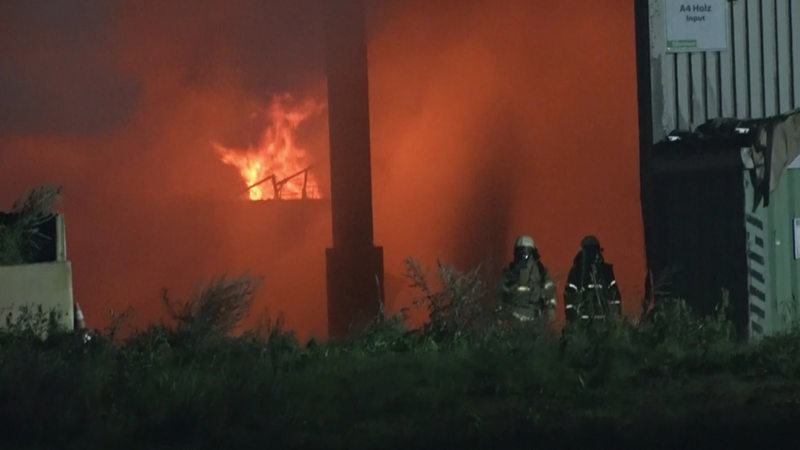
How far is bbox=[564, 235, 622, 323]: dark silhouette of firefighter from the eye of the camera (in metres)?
12.8

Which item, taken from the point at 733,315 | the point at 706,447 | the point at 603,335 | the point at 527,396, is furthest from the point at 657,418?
the point at 733,315

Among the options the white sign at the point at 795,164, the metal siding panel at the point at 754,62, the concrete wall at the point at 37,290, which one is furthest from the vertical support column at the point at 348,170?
the white sign at the point at 795,164

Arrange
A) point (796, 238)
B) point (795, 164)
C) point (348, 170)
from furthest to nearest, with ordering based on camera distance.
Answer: point (348, 170), point (795, 164), point (796, 238)

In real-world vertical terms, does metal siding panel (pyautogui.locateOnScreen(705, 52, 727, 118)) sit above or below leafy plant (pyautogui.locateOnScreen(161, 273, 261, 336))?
above

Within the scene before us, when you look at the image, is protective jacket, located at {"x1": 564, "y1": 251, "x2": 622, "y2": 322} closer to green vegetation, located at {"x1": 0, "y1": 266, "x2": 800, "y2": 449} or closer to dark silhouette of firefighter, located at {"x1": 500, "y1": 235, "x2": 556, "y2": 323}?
dark silhouette of firefighter, located at {"x1": 500, "y1": 235, "x2": 556, "y2": 323}

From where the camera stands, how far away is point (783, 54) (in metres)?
16.8

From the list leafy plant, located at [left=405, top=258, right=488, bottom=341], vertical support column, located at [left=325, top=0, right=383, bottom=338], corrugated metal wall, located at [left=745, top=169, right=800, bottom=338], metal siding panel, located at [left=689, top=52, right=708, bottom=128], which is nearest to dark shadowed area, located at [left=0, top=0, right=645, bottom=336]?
vertical support column, located at [left=325, top=0, right=383, bottom=338]

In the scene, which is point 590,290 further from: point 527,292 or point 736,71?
point 736,71

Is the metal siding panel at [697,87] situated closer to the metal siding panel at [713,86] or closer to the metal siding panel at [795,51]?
the metal siding panel at [713,86]

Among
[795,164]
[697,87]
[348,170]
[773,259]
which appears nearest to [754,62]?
[697,87]

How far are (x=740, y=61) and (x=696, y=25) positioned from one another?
822 millimetres

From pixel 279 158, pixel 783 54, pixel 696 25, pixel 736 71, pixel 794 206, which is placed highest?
pixel 696 25

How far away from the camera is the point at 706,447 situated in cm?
818

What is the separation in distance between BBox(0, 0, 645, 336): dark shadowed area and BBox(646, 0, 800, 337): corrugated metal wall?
402 mm
